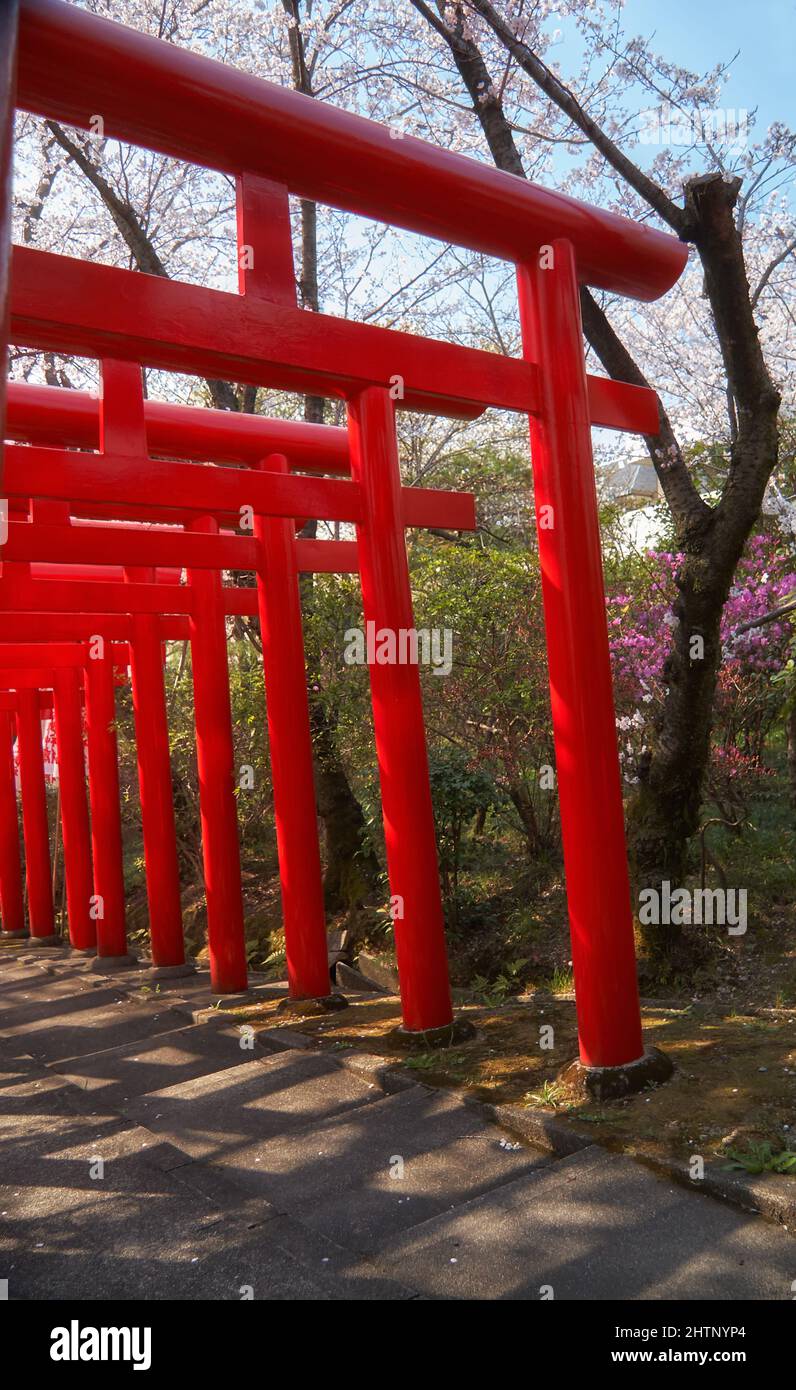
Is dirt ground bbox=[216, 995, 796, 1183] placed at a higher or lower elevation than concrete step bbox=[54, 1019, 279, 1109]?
higher

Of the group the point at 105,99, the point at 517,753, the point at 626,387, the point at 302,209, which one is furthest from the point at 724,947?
the point at 302,209

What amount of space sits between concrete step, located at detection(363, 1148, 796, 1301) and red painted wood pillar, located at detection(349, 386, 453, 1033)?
5.84 feet

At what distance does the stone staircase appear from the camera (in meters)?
2.98

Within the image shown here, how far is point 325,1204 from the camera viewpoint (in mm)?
3646

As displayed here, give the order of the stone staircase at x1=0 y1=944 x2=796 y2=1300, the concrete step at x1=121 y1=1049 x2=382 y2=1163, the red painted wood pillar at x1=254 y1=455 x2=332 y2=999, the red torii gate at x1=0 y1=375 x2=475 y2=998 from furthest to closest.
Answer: the red painted wood pillar at x1=254 y1=455 x2=332 y2=999 < the red torii gate at x1=0 y1=375 x2=475 y2=998 < the concrete step at x1=121 y1=1049 x2=382 y2=1163 < the stone staircase at x1=0 y1=944 x2=796 y2=1300

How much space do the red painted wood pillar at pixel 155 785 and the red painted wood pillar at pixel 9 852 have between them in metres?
5.85

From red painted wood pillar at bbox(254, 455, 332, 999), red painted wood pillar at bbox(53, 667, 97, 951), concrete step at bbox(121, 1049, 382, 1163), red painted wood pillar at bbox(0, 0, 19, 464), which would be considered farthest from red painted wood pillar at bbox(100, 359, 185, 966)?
red painted wood pillar at bbox(0, 0, 19, 464)

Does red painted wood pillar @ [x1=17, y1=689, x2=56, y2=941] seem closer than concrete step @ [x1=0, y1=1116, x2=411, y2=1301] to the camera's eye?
No

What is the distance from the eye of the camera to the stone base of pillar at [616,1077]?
4.20 metres

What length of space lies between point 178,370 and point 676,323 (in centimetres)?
1008

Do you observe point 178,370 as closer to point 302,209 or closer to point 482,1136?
point 482,1136

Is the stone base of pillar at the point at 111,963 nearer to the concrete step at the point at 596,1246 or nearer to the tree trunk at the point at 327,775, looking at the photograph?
the tree trunk at the point at 327,775

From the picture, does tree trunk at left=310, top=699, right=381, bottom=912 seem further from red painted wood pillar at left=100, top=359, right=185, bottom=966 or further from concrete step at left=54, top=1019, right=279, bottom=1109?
concrete step at left=54, top=1019, right=279, bottom=1109

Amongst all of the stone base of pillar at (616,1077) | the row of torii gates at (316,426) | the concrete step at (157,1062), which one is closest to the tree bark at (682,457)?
the row of torii gates at (316,426)
